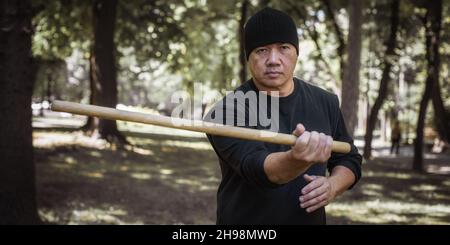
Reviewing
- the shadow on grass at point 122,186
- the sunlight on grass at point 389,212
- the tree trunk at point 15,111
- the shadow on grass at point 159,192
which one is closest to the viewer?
the tree trunk at point 15,111

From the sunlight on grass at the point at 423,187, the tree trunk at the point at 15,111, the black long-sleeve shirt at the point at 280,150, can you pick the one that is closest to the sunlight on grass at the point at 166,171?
the sunlight on grass at the point at 423,187

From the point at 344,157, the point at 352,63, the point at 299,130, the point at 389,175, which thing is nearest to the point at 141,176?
the point at 352,63

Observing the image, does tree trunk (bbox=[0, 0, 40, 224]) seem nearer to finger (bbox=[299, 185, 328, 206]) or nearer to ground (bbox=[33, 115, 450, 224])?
ground (bbox=[33, 115, 450, 224])

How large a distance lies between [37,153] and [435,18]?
12303 mm

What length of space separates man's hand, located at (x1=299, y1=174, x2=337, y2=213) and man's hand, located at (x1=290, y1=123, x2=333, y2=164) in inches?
13.5

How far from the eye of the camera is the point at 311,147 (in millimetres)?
2094

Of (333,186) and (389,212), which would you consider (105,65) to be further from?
(333,186)

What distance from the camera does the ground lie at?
359 inches

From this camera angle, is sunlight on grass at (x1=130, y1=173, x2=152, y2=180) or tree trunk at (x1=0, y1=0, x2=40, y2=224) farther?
sunlight on grass at (x1=130, y1=173, x2=152, y2=180)

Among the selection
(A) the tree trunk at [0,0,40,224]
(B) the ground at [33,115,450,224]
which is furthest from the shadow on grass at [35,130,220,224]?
(A) the tree trunk at [0,0,40,224]

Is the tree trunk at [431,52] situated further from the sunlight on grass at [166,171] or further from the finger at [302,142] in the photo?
the finger at [302,142]

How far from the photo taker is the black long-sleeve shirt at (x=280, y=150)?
2.52 meters

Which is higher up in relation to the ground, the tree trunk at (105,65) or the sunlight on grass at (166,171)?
the tree trunk at (105,65)
